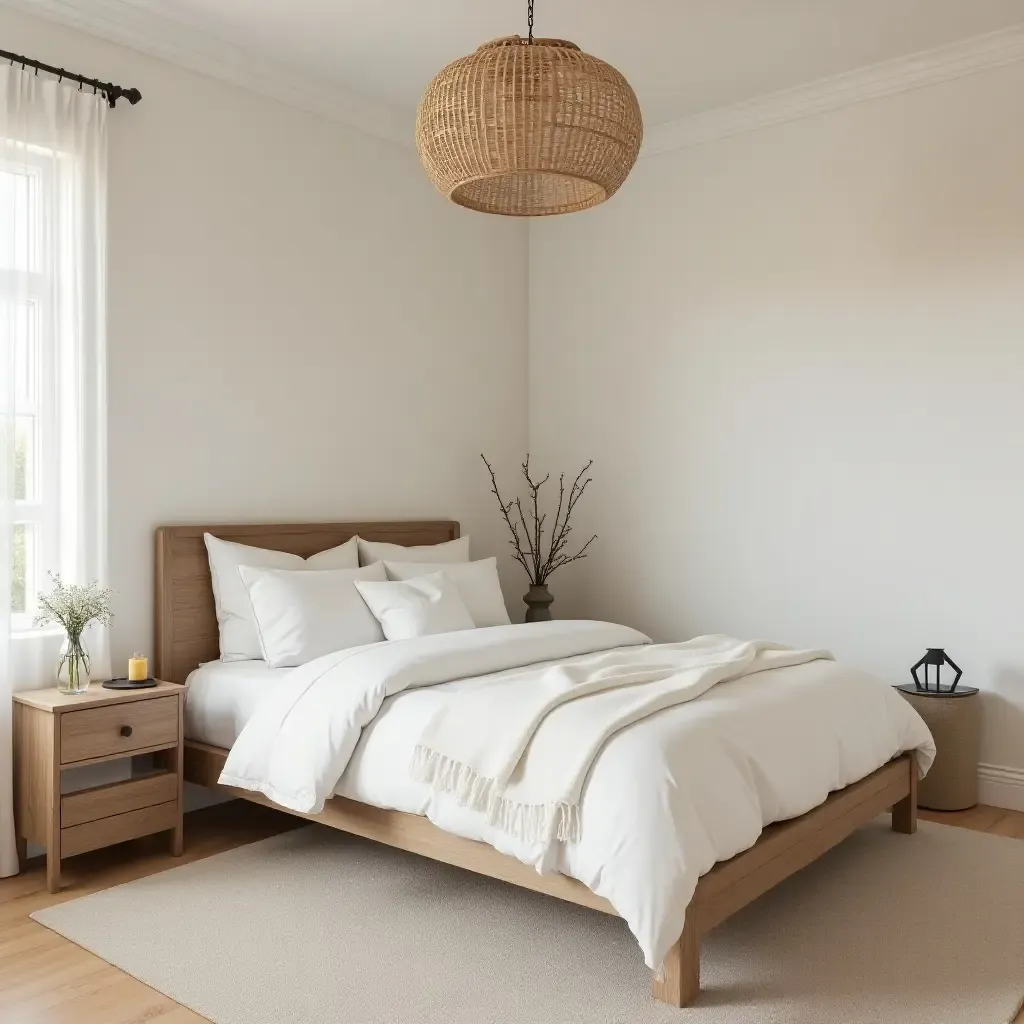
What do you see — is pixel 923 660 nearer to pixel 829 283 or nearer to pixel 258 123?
pixel 829 283

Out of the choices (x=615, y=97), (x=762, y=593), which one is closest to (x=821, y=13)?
(x=615, y=97)

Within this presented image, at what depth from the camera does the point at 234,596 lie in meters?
3.79

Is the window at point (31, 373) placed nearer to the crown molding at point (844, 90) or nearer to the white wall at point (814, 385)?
the white wall at point (814, 385)

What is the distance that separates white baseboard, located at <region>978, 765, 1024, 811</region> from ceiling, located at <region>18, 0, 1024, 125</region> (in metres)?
2.89

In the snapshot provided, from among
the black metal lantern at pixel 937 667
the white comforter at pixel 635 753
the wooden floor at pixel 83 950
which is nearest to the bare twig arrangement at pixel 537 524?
the white comforter at pixel 635 753

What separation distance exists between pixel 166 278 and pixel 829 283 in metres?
2.76

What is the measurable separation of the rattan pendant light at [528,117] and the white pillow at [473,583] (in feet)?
6.11

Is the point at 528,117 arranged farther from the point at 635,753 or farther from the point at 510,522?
the point at 510,522

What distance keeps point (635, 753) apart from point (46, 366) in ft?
7.62

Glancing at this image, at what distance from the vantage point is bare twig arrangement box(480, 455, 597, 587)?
5238mm

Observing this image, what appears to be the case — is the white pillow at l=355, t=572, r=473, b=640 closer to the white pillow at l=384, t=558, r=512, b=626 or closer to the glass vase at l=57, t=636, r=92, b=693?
the white pillow at l=384, t=558, r=512, b=626

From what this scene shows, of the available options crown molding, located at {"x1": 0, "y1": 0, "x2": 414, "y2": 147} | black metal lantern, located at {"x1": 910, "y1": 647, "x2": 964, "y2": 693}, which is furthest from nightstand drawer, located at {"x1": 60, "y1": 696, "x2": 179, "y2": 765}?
black metal lantern, located at {"x1": 910, "y1": 647, "x2": 964, "y2": 693}

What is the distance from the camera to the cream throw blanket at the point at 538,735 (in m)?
2.46

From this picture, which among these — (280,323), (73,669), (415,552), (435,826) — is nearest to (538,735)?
(435,826)
